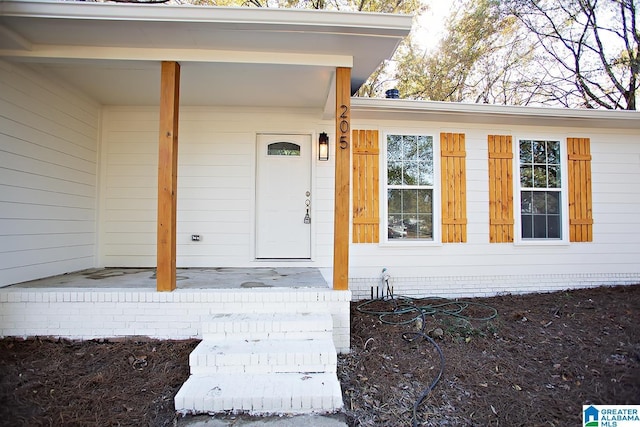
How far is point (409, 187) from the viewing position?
4.56 metres

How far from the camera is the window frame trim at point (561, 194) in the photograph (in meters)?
4.70

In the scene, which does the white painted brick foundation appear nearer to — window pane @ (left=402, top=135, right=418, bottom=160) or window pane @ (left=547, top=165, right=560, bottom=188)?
window pane @ (left=547, top=165, right=560, bottom=188)

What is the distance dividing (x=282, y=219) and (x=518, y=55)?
9152 mm

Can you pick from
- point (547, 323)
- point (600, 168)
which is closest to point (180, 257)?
point (547, 323)

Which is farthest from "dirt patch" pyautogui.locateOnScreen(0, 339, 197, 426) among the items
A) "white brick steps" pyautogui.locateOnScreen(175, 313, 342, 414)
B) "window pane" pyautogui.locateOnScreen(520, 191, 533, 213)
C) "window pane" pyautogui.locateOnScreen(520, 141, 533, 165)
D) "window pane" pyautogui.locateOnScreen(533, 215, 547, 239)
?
"window pane" pyautogui.locateOnScreen(520, 141, 533, 165)

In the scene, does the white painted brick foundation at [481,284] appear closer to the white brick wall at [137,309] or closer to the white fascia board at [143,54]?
the white brick wall at [137,309]

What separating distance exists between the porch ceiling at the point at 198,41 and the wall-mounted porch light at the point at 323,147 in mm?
921

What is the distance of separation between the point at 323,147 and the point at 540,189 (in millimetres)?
3382

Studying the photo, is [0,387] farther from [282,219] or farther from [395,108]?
[395,108]

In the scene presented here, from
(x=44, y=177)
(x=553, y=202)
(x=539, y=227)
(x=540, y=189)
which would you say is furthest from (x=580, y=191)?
(x=44, y=177)

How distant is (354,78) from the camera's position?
11.5 feet

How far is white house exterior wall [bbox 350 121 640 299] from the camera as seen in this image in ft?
14.8

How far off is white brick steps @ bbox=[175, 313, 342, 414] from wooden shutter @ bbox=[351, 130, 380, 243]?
1.95 meters

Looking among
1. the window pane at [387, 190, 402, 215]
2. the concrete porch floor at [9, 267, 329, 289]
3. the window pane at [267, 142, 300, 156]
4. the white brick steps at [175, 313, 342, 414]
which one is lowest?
the white brick steps at [175, 313, 342, 414]
